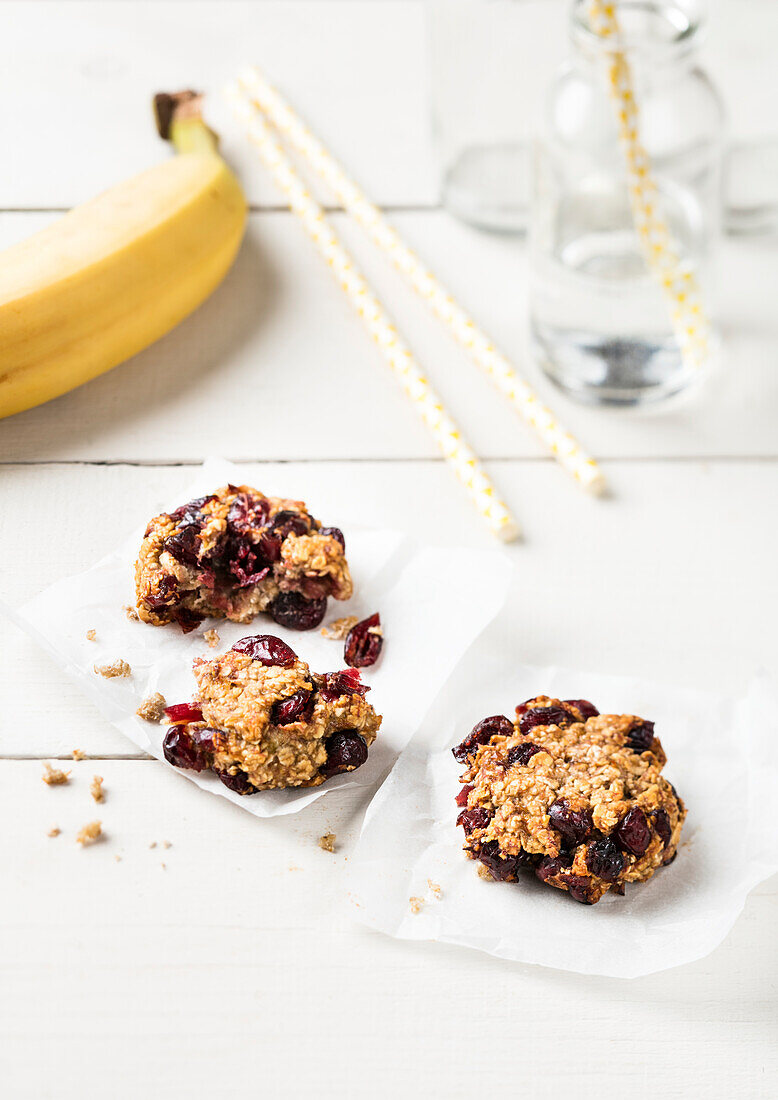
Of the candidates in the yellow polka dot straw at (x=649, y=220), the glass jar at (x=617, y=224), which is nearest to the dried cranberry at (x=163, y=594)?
the glass jar at (x=617, y=224)

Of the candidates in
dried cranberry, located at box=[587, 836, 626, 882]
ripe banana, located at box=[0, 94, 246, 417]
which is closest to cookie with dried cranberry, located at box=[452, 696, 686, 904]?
dried cranberry, located at box=[587, 836, 626, 882]

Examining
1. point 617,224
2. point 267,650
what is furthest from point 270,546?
point 617,224

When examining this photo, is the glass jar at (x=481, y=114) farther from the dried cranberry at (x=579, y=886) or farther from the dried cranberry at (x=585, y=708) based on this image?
the dried cranberry at (x=579, y=886)

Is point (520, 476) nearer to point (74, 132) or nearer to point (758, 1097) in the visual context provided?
point (758, 1097)

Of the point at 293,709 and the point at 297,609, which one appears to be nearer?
Answer: the point at 293,709

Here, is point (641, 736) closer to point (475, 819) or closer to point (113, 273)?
point (475, 819)

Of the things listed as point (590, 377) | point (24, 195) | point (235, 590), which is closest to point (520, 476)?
point (590, 377)
